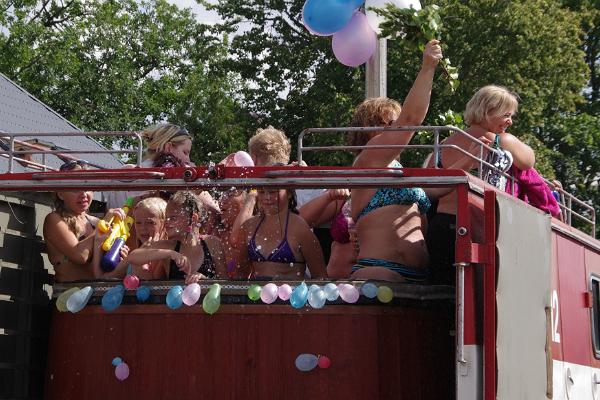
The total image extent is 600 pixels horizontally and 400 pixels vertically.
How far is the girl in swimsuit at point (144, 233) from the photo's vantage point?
22.1 feet

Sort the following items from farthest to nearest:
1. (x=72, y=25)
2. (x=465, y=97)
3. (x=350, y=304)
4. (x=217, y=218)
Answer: (x=72, y=25)
(x=465, y=97)
(x=217, y=218)
(x=350, y=304)

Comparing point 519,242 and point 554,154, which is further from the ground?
point 554,154

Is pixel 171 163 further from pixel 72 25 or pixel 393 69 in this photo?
pixel 72 25

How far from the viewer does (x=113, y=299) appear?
6.18 metres

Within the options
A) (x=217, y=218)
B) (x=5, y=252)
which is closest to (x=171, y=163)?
(x=217, y=218)

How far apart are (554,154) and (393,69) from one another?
17.3 ft

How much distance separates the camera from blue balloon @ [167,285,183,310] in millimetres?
6020

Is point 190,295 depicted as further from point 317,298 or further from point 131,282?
point 317,298

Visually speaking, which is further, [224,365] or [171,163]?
[171,163]

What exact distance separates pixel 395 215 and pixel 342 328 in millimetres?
780

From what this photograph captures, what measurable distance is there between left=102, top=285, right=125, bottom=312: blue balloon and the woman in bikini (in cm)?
125

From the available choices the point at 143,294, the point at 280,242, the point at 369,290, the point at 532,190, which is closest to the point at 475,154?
the point at 532,190

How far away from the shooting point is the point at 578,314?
24.4 ft

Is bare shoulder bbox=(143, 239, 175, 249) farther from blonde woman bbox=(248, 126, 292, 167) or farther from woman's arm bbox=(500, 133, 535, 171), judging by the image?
woman's arm bbox=(500, 133, 535, 171)
